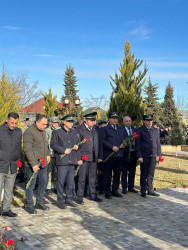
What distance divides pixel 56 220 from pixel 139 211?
1.92 metres

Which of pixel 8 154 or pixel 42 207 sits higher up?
pixel 8 154

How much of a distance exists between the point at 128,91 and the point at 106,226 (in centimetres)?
917

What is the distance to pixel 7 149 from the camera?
19.1ft

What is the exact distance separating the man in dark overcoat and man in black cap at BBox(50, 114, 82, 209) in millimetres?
1006

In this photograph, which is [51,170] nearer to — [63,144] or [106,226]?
[63,144]

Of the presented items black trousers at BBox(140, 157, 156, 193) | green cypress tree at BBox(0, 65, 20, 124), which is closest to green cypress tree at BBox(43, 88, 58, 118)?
green cypress tree at BBox(0, 65, 20, 124)

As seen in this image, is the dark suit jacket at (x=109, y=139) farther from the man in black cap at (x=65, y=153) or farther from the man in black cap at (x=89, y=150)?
the man in black cap at (x=65, y=153)

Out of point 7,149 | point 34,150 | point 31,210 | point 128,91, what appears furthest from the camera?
point 128,91

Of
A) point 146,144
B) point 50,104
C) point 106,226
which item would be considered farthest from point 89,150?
point 50,104

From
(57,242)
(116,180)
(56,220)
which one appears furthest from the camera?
(116,180)

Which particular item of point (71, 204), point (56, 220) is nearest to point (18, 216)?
point (56, 220)

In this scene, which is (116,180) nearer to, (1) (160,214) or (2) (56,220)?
(1) (160,214)

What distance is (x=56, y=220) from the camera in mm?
5691

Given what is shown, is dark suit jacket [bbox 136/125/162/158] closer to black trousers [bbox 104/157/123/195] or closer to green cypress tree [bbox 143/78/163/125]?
black trousers [bbox 104/157/123/195]
